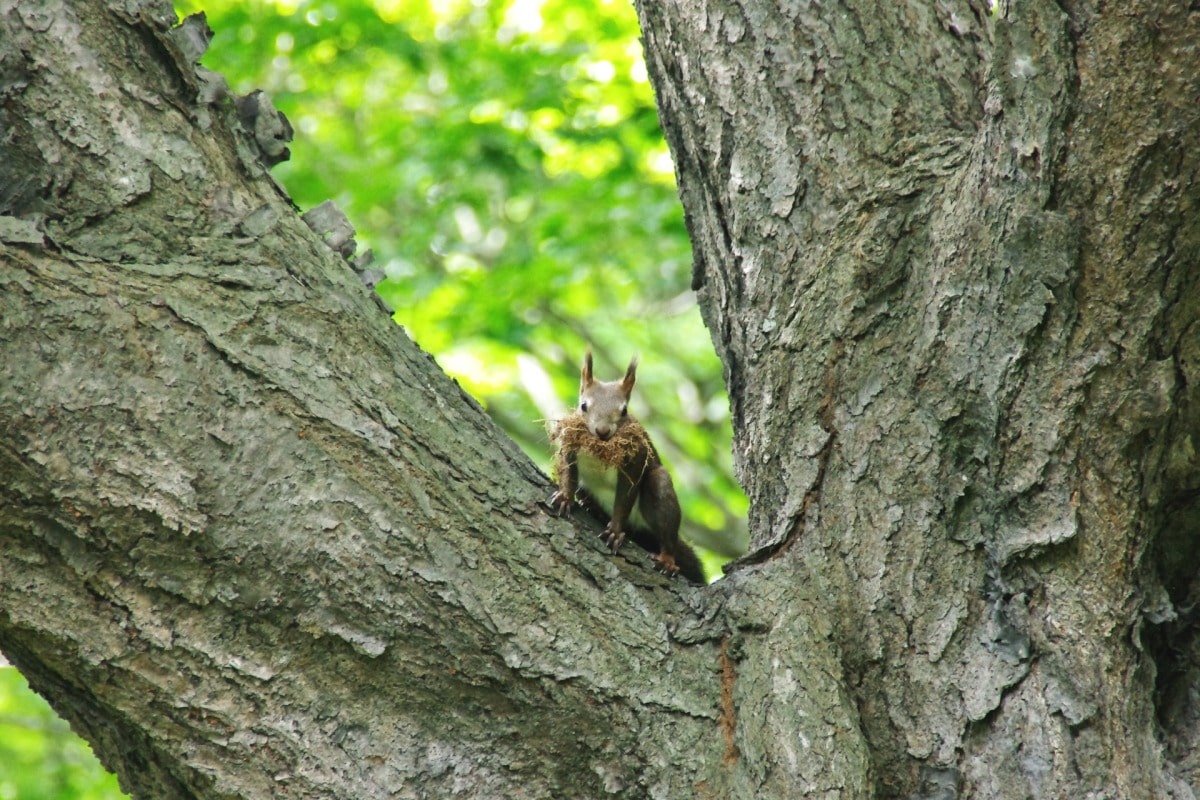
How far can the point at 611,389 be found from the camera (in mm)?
4465

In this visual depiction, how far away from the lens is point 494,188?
10180 millimetres

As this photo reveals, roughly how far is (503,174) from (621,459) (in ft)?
17.1

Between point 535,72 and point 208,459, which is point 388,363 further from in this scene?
point 535,72

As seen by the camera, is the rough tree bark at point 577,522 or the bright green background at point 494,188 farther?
the bright green background at point 494,188

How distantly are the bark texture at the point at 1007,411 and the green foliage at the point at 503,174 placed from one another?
15.9ft

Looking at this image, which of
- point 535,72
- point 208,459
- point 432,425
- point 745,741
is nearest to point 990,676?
point 745,741

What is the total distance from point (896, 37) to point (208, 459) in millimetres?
2470

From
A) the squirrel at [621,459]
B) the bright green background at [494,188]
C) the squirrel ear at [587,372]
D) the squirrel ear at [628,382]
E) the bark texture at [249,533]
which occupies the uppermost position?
the bright green background at [494,188]

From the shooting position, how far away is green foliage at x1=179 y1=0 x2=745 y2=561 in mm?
8453

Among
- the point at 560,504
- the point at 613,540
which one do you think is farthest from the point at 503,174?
the point at 560,504

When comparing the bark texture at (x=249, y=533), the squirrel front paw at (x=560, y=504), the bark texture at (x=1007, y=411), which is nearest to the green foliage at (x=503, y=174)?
the bark texture at (x=1007, y=411)

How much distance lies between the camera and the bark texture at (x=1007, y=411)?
2514 millimetres

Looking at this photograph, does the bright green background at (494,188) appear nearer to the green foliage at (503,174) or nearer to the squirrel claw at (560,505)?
the green foliage at (503,174)

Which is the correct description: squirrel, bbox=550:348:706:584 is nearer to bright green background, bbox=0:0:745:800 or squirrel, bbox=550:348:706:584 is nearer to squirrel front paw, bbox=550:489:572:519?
squirrel front paw, bbox=550:489:572:519
